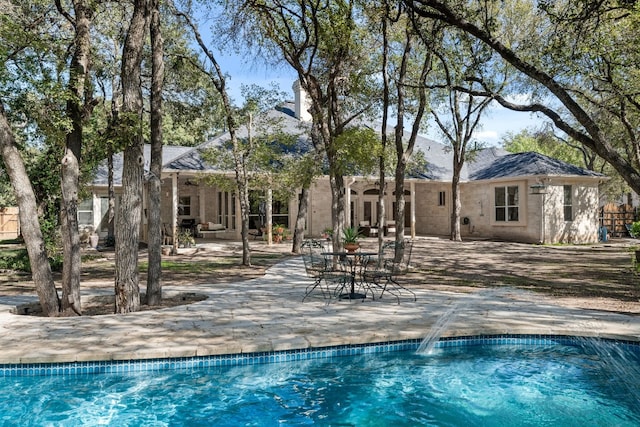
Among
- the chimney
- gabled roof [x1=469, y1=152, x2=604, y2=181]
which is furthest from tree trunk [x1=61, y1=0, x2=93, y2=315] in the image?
gabled roof [x1=469, y1=152, x2=604, y2=181]

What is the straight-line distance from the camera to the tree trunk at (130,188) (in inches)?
304

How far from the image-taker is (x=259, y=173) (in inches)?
673

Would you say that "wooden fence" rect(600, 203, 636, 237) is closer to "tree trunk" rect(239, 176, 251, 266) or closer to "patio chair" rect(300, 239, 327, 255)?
"patio chair" rect(300, 239, 327, 255)

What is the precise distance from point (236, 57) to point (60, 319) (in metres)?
9.75

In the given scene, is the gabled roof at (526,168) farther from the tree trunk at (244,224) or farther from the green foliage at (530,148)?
the green foliage at (530,148)

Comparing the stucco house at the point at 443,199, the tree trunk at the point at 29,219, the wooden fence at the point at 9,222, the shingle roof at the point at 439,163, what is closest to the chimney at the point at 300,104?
the stucco house at the point at 443,199

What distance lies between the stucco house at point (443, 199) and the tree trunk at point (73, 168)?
416 inches

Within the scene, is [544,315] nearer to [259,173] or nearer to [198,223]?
[259,173]

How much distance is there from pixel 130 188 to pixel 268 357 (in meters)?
3.75

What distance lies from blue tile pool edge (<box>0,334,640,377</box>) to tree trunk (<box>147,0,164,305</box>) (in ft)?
10.2

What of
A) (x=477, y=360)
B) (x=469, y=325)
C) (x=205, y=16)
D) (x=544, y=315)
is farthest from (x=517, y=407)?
(x=205, y=16)

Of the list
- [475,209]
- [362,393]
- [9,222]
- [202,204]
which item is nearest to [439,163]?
[475,209]

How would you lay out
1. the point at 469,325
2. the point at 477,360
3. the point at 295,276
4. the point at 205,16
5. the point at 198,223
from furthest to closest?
the point at 198,223, the point at 205,16, the point at 295,276, the point at 469,325, the point at 477,360

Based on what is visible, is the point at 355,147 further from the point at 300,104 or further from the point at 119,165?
the point at 119,165
